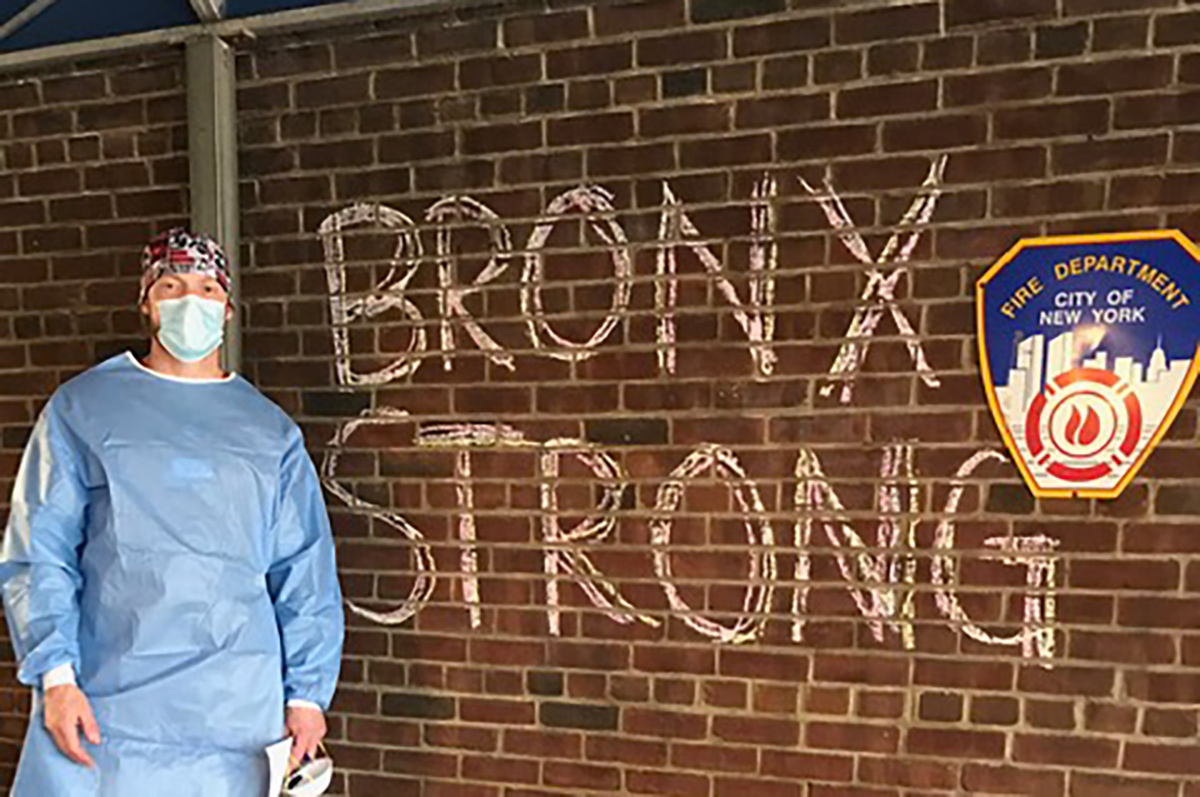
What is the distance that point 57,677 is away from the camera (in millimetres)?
1650

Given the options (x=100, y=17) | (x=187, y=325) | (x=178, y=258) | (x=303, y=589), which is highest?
(x=100, y=17)

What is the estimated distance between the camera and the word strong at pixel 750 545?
6.16ft

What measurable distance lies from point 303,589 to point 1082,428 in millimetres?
1495

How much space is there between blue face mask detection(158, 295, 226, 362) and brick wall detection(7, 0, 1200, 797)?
A: 42 centimetres

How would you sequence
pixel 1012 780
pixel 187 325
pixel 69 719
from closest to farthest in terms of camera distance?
pixel 69 719, pixel 187 325, pixel 1012 780

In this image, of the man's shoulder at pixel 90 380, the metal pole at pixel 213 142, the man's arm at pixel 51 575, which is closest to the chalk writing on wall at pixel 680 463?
the metal pole at pixel 213 142

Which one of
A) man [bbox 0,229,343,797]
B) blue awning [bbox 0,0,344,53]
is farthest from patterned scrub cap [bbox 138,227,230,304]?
blue awning [bbox 0,0,344,53]

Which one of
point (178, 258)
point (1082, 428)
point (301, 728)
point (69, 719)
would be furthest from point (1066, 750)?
point (178, 258)

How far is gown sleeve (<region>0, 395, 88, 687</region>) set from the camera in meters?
1.66

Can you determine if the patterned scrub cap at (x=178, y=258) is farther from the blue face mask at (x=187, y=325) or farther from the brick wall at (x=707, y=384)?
the brick wall at (x=707, y=384)

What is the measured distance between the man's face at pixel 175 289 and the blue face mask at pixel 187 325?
12 millimetres

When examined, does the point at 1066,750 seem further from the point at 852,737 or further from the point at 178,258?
the point at 178,258

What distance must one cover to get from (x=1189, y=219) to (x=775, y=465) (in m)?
0.86

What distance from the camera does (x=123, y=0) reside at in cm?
226
